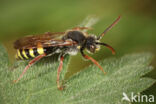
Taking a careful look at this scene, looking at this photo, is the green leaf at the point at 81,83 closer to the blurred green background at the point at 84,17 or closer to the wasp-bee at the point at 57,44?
the wasp-bee at the point at 57,44

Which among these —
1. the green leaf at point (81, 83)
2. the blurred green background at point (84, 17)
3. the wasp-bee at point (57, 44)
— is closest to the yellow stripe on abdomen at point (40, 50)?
the wasp-bee at point (57, 44)

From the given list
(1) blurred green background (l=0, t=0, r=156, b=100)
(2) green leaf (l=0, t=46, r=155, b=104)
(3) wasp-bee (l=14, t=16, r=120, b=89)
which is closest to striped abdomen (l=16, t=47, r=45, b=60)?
(3) wasp-bee (l=14, t=16, r=120, b=89)

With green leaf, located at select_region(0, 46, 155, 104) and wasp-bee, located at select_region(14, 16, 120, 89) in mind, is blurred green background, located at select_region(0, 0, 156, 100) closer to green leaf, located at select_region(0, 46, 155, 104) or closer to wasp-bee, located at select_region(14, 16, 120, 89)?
wasp-bee, located at select_region(14, 16, 120, 89)

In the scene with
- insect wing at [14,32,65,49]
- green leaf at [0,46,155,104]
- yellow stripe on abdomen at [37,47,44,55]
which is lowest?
green leaf at [0,46,155,104]

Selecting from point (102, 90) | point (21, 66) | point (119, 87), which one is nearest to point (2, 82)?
point (21, 66)

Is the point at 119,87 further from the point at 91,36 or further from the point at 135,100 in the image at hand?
the point at 91,36

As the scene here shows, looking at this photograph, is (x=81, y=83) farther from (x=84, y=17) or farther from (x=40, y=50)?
(x=84, y=17)
